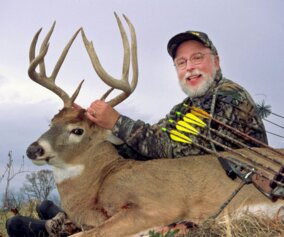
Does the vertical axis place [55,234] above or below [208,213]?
below

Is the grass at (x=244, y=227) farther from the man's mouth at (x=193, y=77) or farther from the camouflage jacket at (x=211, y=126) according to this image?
the man's mouth at (x=193, y=77)

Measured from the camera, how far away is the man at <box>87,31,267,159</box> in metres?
5.43

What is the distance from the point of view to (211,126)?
532cm

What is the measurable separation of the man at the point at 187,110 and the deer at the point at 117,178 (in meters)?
0.25

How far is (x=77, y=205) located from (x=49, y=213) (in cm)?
116

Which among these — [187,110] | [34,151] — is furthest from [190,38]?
[34,151]

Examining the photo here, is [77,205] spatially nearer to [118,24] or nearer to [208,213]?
[208,213]

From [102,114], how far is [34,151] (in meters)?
0.83

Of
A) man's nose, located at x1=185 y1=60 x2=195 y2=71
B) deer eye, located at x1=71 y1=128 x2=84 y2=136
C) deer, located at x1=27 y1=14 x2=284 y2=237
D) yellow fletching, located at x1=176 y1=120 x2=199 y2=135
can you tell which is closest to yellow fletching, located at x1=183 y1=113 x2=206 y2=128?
yellow fletching, located at x1=176 y1=120 x2=199 y2=135

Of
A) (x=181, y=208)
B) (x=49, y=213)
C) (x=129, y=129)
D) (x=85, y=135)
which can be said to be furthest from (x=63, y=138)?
(x=181, y=208)

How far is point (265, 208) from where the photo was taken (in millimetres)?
4820

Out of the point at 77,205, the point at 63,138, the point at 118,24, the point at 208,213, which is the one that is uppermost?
the point at 118,24

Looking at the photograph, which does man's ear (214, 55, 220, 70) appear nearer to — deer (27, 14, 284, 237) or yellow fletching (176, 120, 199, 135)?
deer (27, 14, 284, 237)

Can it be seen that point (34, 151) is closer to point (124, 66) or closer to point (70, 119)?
point (70, 119)
